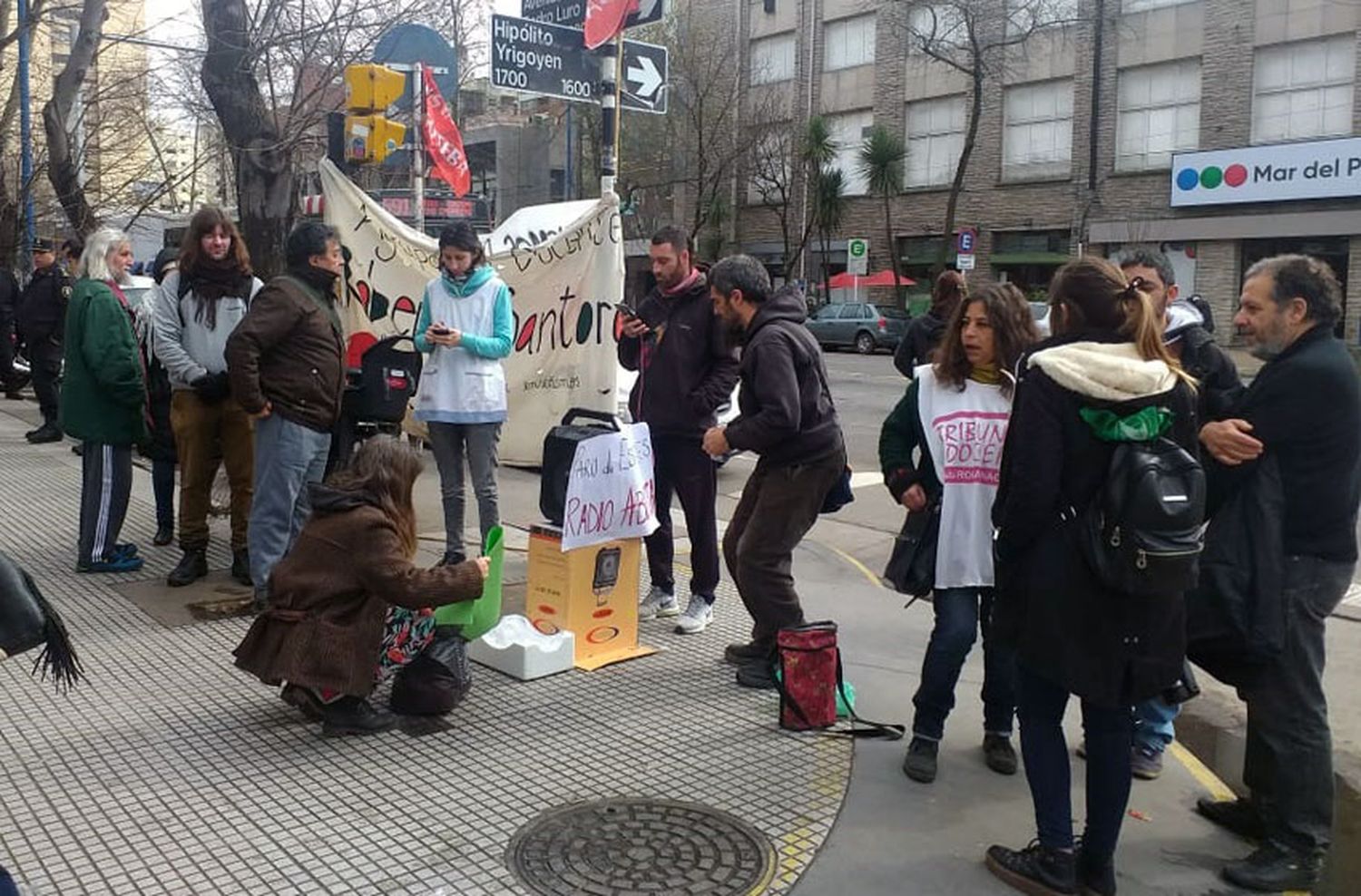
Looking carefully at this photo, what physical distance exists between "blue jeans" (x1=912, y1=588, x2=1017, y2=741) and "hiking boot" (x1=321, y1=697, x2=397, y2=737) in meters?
1.98

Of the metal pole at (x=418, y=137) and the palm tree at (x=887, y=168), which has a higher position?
the palm tree at (x=887, y=168)

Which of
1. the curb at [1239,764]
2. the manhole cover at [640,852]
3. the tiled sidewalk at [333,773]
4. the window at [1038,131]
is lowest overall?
the curb at [1239,764]

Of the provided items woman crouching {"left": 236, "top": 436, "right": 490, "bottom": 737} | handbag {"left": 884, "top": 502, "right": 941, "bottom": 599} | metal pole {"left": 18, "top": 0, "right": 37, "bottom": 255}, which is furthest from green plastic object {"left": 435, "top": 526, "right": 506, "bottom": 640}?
metal pole {"left": 18, "top": 0, "right": 37, "bottom": 255}

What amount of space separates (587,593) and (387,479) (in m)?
1.32

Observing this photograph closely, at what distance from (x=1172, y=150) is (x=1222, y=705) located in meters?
30.0

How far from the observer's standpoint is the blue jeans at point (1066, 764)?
3.29m

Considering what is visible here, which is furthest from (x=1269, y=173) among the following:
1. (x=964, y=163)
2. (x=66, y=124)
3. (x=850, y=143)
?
(x=66, y=124)

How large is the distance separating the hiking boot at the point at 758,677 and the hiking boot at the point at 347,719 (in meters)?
1.52

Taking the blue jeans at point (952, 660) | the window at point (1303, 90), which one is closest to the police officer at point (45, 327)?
the blue jeans at point (952, 660)

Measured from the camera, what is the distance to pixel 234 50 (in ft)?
25.9

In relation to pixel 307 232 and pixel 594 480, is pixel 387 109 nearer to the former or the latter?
pixel 307 232

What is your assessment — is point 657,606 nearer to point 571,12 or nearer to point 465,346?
point 465,346

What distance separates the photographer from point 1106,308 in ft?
11.3

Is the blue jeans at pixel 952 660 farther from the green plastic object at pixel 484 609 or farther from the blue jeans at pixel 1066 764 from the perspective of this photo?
the green plastic object at pixel 484 609
